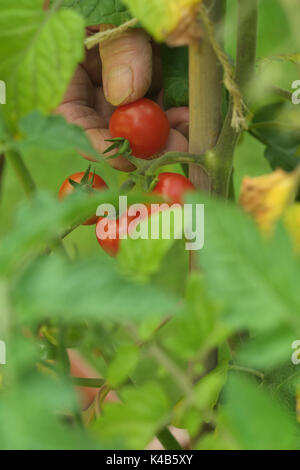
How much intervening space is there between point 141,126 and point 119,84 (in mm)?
43

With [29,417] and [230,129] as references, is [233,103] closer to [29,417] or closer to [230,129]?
[230,129]

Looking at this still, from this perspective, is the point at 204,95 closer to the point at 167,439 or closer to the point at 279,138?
the point at 279,138

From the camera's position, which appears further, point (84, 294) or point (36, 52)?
point (36, 52)

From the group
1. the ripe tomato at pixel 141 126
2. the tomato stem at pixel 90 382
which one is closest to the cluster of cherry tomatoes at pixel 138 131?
the ripe tomato at pixel 141 126

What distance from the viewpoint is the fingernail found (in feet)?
1.62

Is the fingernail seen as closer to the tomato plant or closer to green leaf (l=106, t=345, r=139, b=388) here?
the tomato plant

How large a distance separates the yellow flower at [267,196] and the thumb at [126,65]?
22cm

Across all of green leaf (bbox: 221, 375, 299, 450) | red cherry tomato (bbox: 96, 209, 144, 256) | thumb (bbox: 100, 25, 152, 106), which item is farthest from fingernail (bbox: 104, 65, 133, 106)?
green leaf (bbox: 221, 375, 299, 450)

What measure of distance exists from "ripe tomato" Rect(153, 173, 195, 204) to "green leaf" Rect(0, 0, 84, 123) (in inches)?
5.7

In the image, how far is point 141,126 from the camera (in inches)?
20.6

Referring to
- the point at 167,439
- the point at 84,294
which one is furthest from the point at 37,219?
the point at 167,439

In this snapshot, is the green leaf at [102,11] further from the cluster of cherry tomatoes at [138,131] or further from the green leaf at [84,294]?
the green leaf at [84,294]

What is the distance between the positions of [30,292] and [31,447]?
0.18 ft
